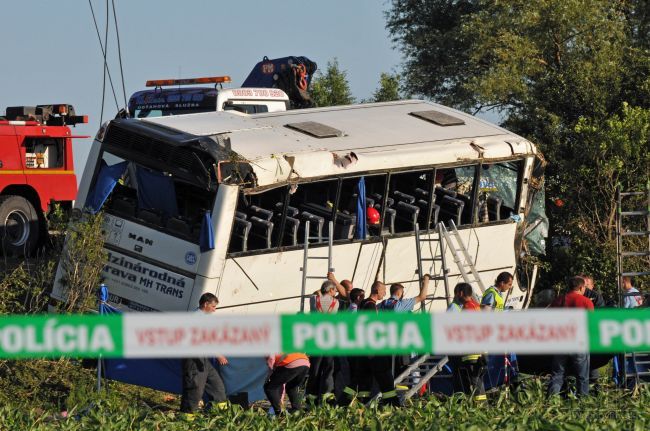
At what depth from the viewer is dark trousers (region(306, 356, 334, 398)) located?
14.8 m

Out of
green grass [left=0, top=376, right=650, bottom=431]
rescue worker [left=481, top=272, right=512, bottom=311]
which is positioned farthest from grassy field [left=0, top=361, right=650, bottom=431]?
rescue worker [left=481, top=272, right=512, bottom=311]

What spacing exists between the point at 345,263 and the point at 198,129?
2.66 m

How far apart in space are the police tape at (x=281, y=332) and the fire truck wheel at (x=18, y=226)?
34.6 ft

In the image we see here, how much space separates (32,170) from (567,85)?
12.2m

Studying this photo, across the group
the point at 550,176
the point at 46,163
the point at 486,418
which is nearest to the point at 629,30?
the point at 550,176

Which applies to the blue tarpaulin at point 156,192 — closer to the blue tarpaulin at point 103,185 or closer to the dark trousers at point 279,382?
the blue tarpaulin at point 103,185

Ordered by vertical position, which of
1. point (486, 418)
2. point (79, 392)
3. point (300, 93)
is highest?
point (300, 93)

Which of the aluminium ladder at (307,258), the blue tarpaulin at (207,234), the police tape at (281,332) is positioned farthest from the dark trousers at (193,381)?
the aluminium ladder at (307,258)

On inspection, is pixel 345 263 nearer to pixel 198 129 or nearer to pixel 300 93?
pixel 198 129

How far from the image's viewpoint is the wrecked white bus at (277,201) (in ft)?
52.5

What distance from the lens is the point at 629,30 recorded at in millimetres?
32000

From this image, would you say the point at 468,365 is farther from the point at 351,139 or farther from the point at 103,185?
the point at 103,185

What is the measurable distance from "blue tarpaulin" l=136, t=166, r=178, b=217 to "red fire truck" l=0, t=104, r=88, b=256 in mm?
5202

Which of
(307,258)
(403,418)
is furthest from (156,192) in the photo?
(403,418)
